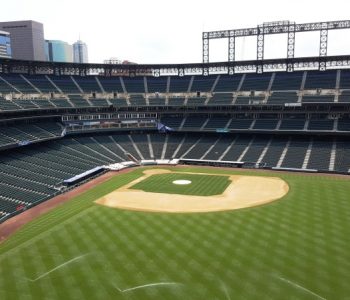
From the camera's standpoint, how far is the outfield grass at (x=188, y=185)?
53550 millimetres

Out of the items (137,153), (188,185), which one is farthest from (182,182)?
(137,153)

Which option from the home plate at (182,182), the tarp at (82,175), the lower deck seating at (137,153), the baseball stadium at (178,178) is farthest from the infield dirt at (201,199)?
the lower deck seating at (137,153)

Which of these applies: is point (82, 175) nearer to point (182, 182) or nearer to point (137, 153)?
point (182, 182)

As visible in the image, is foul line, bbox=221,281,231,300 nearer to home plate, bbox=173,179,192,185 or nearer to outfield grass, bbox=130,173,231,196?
outfield grass, bbox=130,173,231,196

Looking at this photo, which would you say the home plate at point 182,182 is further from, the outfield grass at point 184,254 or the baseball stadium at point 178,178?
the outfield grass at point 184,254

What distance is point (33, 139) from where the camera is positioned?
66.1 m

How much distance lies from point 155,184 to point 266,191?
790 inches

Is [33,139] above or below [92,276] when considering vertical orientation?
above

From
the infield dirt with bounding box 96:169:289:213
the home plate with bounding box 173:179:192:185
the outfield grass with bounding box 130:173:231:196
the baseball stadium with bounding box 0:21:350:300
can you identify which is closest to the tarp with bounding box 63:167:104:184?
the baseball stadium with bounding box 0:21:350:300

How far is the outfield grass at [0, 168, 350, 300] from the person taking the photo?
25672 mm

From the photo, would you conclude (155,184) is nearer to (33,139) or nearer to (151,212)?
(151,212)

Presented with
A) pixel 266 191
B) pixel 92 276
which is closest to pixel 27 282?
pixel 92 276

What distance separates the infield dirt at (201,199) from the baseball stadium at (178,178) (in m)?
0.29

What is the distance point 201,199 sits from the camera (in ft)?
161
